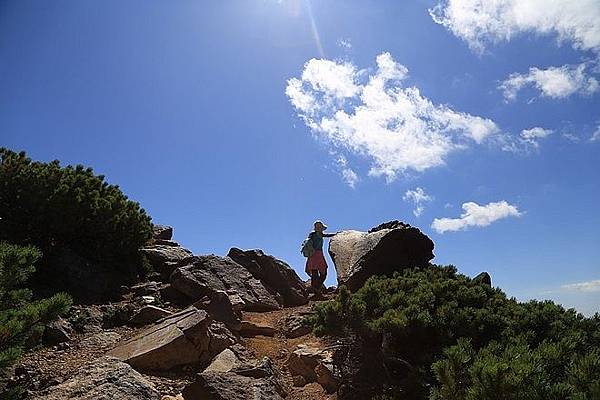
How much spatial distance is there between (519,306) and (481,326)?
1576 millimetres

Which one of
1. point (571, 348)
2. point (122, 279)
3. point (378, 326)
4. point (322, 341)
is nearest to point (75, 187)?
point (122, 279)

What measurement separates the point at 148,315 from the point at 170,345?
8.93 feet

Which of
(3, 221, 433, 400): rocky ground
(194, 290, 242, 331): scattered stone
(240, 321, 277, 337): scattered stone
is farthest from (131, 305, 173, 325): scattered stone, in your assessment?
(240, 321, 277, 337): scattered stone

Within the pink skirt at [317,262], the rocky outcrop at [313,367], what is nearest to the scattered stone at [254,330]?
the rocky outcrop at [313,367]

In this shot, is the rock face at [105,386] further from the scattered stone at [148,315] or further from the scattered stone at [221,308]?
the scattered stone at [221,308]

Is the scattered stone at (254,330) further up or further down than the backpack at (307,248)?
further down

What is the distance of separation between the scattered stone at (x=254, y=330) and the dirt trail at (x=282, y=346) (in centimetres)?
19

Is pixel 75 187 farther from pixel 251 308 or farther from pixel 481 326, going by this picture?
pixel 481 326

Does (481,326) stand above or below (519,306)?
below

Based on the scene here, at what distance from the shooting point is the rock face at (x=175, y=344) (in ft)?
25.6

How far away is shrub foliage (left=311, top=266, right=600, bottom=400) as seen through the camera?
4.20m

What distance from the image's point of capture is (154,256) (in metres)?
14.8

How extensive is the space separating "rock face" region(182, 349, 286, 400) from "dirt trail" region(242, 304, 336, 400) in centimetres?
51

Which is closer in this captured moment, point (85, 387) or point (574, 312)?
point (85, 387)
